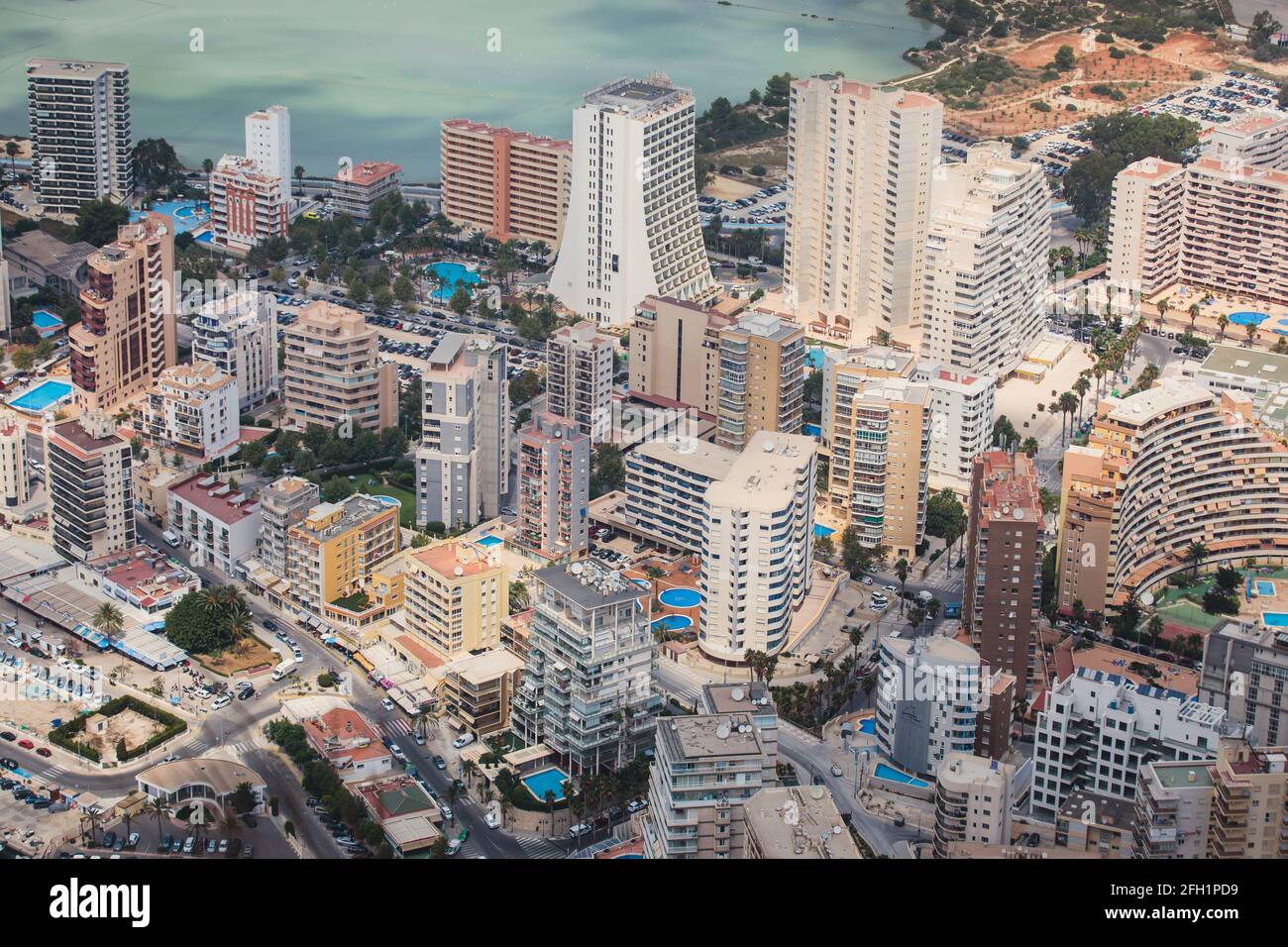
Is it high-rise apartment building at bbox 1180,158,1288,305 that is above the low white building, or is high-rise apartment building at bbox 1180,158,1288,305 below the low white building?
above

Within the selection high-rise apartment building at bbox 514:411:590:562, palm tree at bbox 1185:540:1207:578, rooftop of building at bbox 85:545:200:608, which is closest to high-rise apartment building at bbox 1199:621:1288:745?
palm tree at bbox 1185:540:1207:578

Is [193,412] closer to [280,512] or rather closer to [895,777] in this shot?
[280,512]

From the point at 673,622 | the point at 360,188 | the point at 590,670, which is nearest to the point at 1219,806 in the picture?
the point at 590,670

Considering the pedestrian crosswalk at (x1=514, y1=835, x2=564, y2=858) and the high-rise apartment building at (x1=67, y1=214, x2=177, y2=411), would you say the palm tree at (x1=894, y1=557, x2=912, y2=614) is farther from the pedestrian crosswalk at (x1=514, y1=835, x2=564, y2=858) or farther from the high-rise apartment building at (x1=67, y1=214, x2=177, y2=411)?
the high-rise apartment building at (x1=67, y1=214, x2=177, y2=411)

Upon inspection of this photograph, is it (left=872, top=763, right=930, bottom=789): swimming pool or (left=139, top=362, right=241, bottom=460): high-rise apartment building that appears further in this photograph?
(left=139, top=362, right=241, bottom=460): high-rise apartment building

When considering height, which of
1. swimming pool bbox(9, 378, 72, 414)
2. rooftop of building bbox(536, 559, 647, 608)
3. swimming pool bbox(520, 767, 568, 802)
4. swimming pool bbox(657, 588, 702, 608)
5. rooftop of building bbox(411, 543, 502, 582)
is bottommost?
swimming pool bbox(520, 767, 568, 802)

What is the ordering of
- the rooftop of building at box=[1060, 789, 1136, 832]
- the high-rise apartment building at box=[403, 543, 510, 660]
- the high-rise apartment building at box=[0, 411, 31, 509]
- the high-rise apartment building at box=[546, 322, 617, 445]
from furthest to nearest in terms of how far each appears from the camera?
the high-rise apartment building at box=[546, 322, 617, 445] → the high-rise apartment building at box=[0, 411, 31, 509] → the high-rise apartment building at box=[403, 543, 510, 660] → the rooftop of building at box=[1060, 789, 1136, 832]

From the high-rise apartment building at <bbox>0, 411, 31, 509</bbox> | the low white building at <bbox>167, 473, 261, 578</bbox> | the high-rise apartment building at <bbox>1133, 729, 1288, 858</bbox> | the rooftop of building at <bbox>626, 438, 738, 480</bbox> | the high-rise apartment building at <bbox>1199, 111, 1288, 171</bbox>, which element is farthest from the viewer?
the high-rise apartment building at <bbox>1199, 111, 1288, 171</bbox>
